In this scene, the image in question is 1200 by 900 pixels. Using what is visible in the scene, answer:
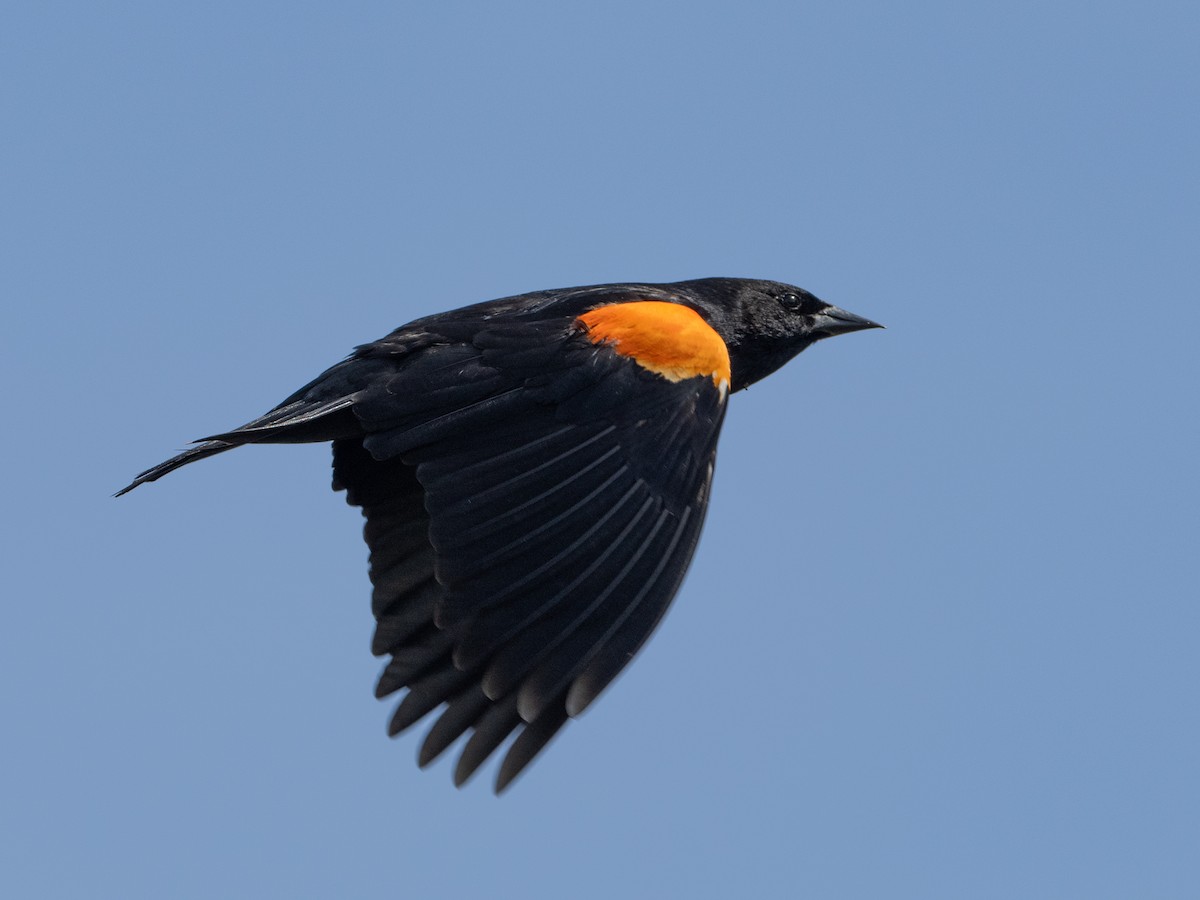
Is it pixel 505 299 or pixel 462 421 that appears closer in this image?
pixel 462 421

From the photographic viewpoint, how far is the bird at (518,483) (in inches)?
225

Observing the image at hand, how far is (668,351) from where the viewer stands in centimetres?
660

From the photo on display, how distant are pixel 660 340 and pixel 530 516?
1077 mm

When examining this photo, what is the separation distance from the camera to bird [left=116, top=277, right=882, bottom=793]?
18.8 ft

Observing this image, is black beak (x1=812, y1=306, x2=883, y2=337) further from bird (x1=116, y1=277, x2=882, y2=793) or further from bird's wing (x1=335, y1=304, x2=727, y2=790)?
bird's wing (x1=335, y1=304, x2=727, y2=790)

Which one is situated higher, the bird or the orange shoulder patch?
the orange shoulder patch

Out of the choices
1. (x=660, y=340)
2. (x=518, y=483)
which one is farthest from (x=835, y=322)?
(x=518, y=483)

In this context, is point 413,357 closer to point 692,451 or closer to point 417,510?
point 417,510

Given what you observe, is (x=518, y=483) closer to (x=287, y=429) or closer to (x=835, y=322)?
(x=287, y=429)

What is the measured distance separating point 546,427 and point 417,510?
103 centimetres

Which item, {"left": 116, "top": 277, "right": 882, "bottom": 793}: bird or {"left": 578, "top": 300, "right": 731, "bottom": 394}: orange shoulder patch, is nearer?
{"left": 116, "top": 277, "right": 882, "bottom": 793}: bird

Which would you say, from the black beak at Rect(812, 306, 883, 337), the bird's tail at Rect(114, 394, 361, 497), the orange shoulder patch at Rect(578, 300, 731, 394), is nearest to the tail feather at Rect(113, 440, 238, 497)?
the bird's tail at Rect(114, 394, 361, 497)

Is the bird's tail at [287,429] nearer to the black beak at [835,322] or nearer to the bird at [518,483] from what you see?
the bird at [518,483]

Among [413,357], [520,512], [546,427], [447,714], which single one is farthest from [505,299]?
[447,714]
